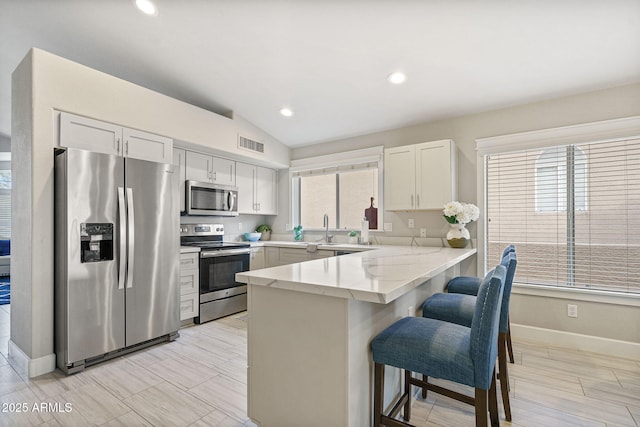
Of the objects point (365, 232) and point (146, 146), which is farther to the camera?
point (365, 232)

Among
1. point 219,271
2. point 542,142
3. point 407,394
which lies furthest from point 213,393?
point 542,142

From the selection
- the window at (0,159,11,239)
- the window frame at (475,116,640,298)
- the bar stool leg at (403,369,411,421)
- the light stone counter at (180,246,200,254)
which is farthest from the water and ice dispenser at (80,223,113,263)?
the window at (0,159,11,239)

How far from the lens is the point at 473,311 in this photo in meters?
1.92

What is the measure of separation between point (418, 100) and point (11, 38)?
13.4 feet

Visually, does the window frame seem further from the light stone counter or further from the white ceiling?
the light stone counter

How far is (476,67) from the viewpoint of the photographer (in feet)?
8.95

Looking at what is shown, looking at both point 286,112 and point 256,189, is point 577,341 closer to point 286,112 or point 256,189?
point 286,112

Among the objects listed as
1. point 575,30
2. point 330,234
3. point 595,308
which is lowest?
point 595,308

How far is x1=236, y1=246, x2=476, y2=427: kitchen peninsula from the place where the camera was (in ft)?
4.50

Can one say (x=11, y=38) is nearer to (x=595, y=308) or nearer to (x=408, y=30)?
(x=408, y=30)

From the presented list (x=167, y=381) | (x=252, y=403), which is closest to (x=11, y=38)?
(x=167, y=381)

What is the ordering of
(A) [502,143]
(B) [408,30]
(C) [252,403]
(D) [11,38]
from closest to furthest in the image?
(C) [252,403]
(B) [408,30]
(D) [11,38]
(A) [502,143]

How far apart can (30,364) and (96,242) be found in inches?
39.2

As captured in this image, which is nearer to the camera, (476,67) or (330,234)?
(476,67)
